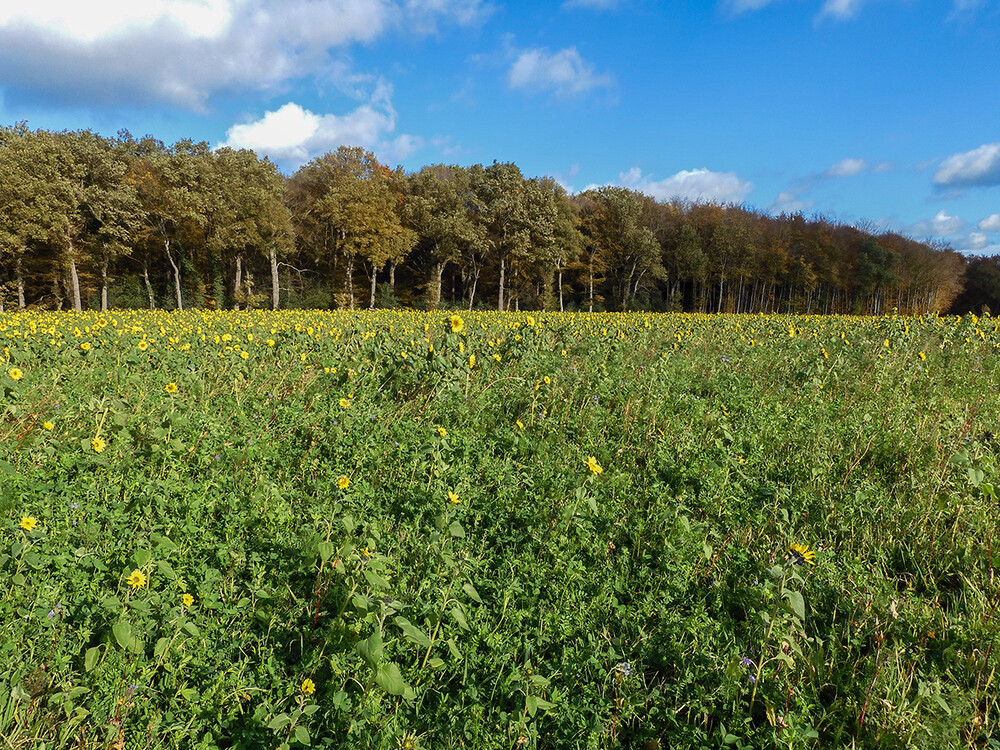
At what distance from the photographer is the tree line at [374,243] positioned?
30141mm

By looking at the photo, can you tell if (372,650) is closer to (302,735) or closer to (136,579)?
(302,735)

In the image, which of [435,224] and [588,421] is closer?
[588,421]

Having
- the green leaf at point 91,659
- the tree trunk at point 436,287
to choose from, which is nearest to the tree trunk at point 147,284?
the tree trunk at point 436,287

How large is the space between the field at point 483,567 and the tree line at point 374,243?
30.8 metres

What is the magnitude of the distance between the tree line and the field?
101ft

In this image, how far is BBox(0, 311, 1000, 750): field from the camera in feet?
7.41

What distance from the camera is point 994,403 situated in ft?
19.9

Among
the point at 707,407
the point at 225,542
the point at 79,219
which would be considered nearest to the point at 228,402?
the point at 225,542

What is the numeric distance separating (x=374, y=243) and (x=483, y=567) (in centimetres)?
3379

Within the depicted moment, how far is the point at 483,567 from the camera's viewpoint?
325 centimetres

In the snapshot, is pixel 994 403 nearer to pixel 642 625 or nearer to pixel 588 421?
pixel 588 421

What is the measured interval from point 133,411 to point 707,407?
19.2ft

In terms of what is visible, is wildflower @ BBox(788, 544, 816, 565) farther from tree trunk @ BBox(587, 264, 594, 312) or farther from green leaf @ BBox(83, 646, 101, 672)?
tree trunk @ BBox(587, 264, 594, 312)

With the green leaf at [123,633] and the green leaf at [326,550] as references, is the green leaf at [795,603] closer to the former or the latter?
the green leaf at [326,550]
